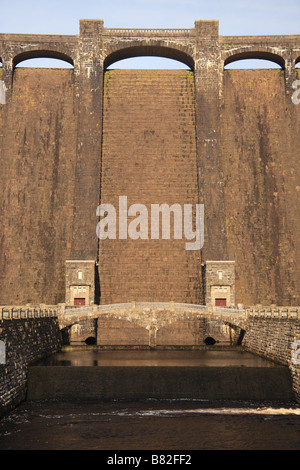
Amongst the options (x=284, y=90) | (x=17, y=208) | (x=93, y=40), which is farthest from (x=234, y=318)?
(x=93, y=40)

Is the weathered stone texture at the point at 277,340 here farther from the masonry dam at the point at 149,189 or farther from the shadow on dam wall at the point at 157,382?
the shadow on dam wall at the point at 157,382

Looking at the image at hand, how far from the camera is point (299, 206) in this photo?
190 feet

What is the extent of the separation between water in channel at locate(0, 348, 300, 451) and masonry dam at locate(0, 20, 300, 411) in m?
8.07

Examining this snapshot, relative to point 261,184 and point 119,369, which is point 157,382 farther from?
point 261,184

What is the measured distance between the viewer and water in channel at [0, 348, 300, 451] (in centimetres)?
2580

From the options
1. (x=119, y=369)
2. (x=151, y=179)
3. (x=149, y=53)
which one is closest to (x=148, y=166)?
(x=151, y=179)

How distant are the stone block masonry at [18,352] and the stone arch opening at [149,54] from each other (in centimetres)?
3472

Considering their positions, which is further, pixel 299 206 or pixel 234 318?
pixel 299 206

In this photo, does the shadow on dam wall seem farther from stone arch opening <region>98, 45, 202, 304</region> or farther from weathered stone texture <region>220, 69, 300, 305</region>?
weathered stone texture <region>220, 69, 300, 305</region>

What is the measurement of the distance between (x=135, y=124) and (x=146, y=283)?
1831cm

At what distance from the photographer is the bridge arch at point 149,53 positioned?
206 feet

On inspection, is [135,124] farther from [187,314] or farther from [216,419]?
[216,419]

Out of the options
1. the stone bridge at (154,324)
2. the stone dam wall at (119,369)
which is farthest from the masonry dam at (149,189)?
the stone dam wall at (119,369)

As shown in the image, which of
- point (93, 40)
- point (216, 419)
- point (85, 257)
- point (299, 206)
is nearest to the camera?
point (216, 419)
